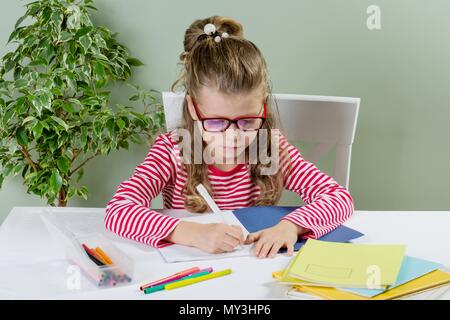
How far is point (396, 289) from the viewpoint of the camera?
0.97m

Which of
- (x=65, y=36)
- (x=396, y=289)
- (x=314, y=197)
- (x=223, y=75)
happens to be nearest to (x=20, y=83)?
(x=65, y=36)

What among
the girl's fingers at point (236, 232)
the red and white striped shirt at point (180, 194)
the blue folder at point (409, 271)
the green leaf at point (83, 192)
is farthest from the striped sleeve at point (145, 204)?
the green leaf at point (83, 192)

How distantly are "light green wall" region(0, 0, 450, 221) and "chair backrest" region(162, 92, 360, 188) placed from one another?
89 cm

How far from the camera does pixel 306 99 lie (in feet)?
5.45

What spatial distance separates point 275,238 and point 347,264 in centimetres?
18

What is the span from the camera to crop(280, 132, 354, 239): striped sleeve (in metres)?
1.28

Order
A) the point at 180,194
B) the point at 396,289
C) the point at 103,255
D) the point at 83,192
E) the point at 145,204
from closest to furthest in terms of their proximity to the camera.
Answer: the point at 396,289 < the point at 103,255 < the point at 145,204 < the point at 180,194 < the point at 83,192

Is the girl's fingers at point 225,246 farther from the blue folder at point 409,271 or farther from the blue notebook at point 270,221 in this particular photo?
the blue folder at point 409,271

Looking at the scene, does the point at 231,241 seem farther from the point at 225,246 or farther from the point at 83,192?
the point at 83,192

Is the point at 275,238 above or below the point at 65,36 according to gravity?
below

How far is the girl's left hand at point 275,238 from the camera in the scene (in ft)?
3.79

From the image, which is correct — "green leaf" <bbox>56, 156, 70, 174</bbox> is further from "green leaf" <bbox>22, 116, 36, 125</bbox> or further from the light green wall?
the light green wall

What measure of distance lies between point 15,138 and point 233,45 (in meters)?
1.18
